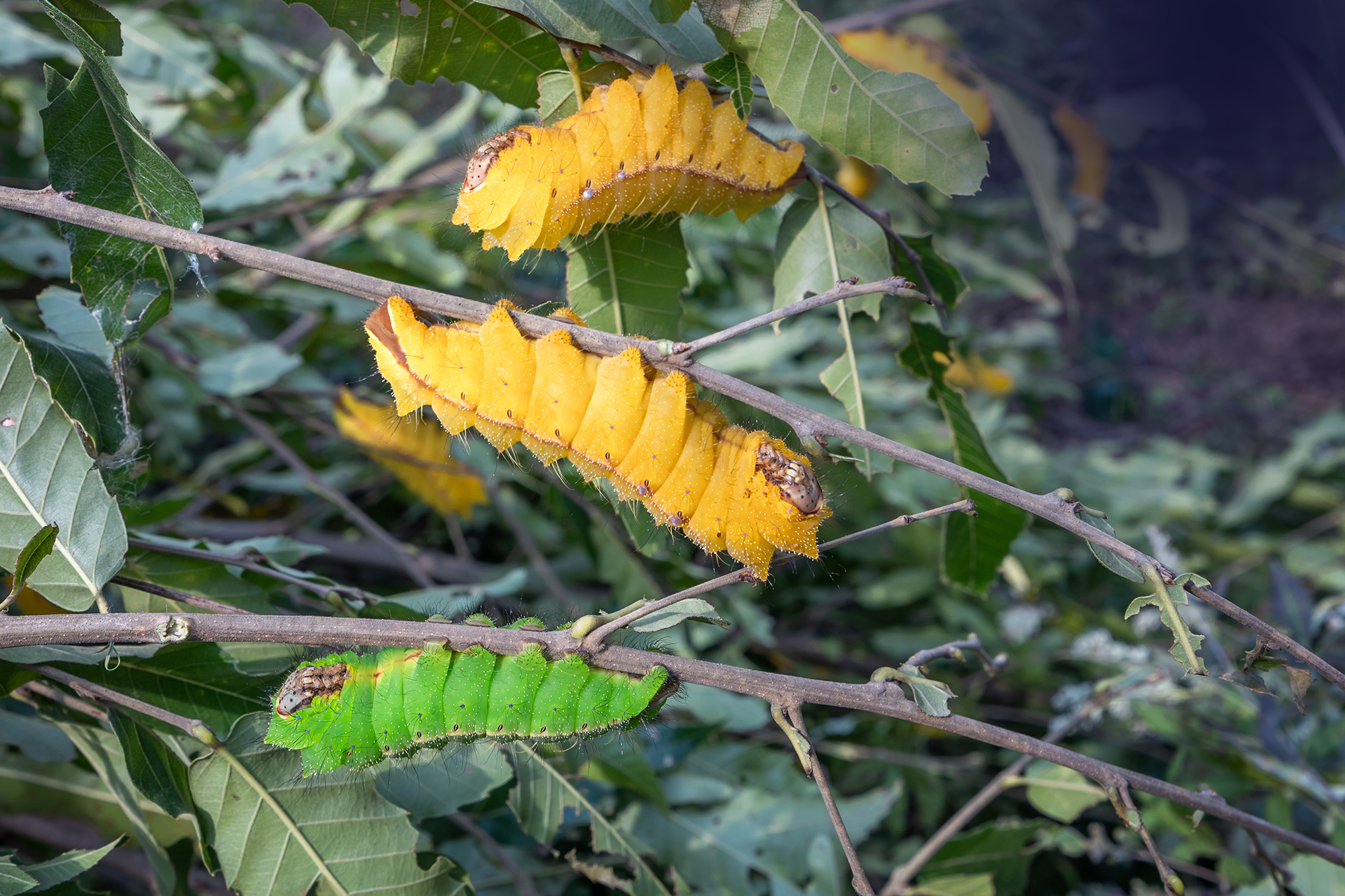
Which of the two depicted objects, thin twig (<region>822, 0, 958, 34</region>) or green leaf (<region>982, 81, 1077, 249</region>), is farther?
thin twig (<region>822, 0, 958, 34</region>)

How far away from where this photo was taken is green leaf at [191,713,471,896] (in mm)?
1418

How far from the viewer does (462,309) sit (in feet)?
4.36

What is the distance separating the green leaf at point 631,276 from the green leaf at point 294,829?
1021 millimetres


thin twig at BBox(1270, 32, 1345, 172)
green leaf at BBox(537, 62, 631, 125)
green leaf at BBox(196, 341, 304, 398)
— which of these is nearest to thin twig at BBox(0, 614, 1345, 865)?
green leaf at BBox(537, 62, 631, 125)

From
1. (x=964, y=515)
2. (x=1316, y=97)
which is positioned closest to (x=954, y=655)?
(x=964, y=515)

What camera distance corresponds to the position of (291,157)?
3156mm

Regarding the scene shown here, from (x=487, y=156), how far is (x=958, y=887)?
230 centimetres

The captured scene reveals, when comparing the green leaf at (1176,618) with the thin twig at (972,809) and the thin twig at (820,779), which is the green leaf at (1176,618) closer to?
the thin twig at (820,779)

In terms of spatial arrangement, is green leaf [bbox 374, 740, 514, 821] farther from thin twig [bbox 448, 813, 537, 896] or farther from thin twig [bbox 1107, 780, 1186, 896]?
thin twig [bbox 1107, 780, 1186, 896]

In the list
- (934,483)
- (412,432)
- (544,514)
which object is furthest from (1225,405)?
(412,432)

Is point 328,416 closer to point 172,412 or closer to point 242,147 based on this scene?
point 172,412

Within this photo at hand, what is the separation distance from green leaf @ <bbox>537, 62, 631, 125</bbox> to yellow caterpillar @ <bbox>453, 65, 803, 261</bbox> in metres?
0.05

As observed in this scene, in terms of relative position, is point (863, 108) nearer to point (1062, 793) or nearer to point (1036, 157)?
point (1062, 793)

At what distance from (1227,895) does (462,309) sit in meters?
3.32
